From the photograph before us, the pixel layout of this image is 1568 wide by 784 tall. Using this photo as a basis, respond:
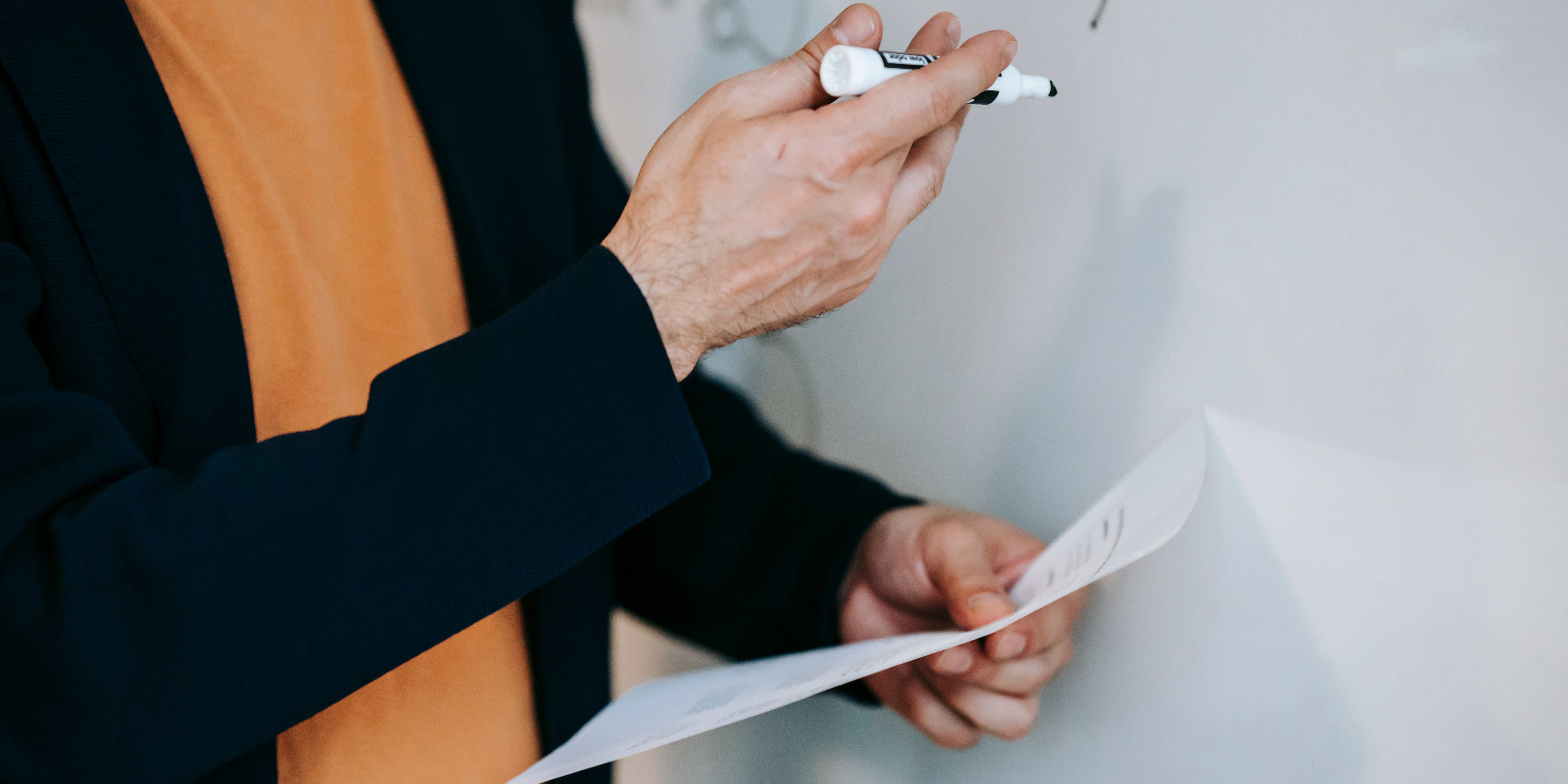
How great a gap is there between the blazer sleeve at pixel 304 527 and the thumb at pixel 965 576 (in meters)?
0.18

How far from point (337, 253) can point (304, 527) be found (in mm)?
275

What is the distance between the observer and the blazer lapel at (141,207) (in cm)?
40

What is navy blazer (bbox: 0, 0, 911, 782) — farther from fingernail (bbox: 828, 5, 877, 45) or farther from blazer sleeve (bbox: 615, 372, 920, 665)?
blazer sleeve (bbox: 615, 372, 920, 665)

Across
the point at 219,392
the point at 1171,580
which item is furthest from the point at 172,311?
the point at 1171,580

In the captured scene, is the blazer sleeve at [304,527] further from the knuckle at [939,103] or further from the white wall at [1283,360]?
the white wall at [1283,360]

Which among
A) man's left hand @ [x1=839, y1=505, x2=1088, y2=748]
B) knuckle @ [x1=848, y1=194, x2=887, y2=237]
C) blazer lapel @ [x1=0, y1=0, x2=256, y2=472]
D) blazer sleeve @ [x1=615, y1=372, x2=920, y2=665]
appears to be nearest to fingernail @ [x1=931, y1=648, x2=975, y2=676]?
man's left hand @ [x1=839, y1=505, x2=1088, y2=748]

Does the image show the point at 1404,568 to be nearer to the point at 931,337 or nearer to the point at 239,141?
the point at 931,337

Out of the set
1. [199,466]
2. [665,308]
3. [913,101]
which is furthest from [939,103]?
[199,466]

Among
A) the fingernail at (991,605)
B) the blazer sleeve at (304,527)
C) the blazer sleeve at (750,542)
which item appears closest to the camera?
the blazer sleeve at (304,527)

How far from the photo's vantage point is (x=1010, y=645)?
17.9 inches

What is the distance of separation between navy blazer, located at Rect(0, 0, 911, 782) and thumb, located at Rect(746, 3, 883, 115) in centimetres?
10

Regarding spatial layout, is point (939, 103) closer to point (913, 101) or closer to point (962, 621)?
point (913, 101)

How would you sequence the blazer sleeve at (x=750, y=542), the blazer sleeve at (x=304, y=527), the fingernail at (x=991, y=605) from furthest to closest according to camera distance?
1. the blazer sleeve at (x=750, y=542)
2. the fingernail at (x=991, y=605)
3. the blazer sleeve at (x=304, y=527)

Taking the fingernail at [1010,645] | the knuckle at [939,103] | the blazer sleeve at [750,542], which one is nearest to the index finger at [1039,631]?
the fingernail at [1010,645]
